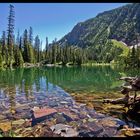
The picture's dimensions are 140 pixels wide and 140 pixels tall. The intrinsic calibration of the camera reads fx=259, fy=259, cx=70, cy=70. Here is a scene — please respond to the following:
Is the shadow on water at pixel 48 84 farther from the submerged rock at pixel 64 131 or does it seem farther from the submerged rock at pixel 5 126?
the submerged rock at pixel 5 126

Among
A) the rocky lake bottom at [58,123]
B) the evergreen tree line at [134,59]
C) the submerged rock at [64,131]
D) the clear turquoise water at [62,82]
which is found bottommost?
the clear turquoise water at [62,82]

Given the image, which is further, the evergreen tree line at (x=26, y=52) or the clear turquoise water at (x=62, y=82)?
the evergreen tree line at (x=26, y=52)

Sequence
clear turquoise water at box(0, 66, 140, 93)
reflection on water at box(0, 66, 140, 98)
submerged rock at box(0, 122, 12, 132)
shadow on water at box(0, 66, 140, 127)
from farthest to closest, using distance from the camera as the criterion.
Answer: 1. clear turquoise water at box(0, 66, 140, 93)
2. reflection on water at box(0, 66, 140, 98)
3. shadow on water at box(0, 66, 140, 127)
4. submerged rock at box(0, 122, 12, 132)

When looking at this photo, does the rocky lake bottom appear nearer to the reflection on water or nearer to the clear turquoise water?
the reflection on water

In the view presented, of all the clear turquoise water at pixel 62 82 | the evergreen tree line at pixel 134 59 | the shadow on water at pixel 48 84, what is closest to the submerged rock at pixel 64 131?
the shadow on water at pixel 48 84

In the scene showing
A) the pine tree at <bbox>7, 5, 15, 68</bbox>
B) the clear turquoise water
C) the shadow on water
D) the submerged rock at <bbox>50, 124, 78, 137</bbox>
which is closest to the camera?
the submerged rock at <bbox>50, 124, 78, 137</bbox>

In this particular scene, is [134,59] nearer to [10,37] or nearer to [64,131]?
[10,37]

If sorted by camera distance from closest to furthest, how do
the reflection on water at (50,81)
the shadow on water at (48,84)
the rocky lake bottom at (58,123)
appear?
1. the rocky lake bottom at (58,123)
2. the shadow on water at (48,84)
3. the reflection on water at (50,81)

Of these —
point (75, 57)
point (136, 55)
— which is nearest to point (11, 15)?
point (136, 55)

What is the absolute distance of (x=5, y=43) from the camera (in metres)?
87.8

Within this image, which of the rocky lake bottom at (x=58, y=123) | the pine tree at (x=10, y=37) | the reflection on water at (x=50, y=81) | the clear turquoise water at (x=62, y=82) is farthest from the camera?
the pine tree at (x=10, y=37)

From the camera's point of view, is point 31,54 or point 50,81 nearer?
point 50,81

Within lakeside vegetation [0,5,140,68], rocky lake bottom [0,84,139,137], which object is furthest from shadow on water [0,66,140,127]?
lakeside vegetation [0,5,140,68]

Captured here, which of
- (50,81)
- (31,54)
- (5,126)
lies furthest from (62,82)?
(31,54)
